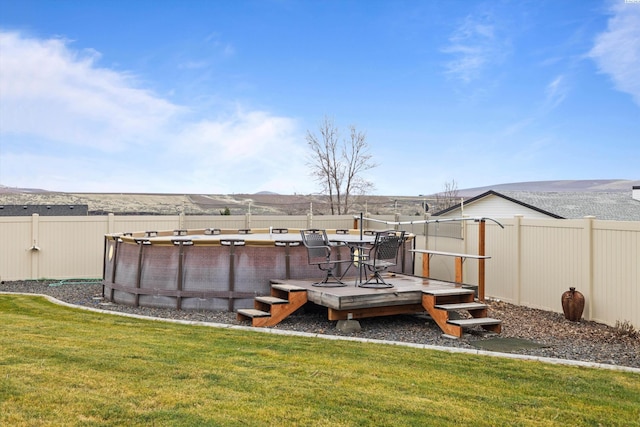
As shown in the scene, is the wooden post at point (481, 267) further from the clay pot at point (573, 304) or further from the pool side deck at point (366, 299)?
the clay pot at point (573, 304)

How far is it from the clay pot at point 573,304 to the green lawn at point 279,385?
321 cm

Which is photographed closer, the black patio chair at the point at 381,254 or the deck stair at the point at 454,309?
the deck stair at the point at 454,309

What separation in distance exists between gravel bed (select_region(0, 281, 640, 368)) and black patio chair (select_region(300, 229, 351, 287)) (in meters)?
0.59

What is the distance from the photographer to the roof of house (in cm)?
2125

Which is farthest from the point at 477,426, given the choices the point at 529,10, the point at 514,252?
the point at 529,10

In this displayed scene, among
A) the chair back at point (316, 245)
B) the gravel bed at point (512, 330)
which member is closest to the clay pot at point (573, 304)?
the gravel bed at point (512, 330)

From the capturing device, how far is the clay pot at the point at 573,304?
873cm

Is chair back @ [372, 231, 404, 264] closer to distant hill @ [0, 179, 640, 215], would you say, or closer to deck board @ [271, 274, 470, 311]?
deck board @ [271, 274, 470, 311]

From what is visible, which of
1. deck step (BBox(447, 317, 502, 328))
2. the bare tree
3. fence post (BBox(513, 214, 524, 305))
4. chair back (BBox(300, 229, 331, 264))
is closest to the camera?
deck step (BBox(447, 317, 502, 328))

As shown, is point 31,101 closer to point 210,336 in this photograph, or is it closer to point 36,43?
point 36,43

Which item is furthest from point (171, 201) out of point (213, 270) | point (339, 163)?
point (213, 270)

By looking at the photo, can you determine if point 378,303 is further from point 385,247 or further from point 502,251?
point 502,251

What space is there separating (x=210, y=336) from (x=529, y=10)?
1320 centimetres

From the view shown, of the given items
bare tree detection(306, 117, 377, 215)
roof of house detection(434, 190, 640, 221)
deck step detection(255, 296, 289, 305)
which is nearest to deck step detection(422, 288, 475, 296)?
deck step detection(255, 296, 289, 305)
